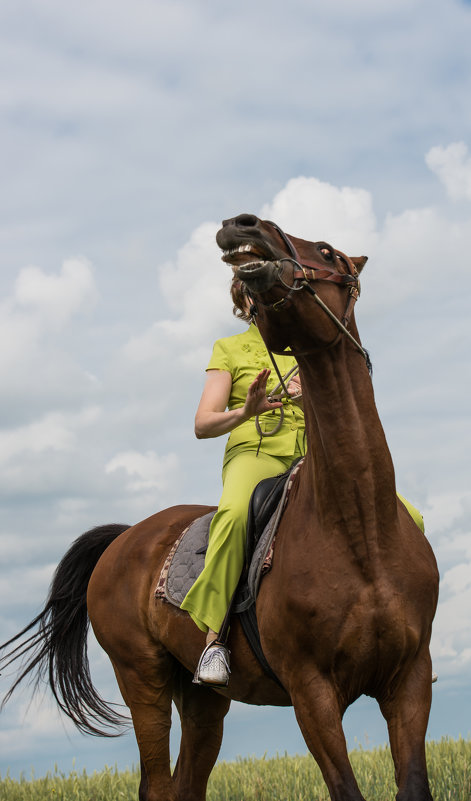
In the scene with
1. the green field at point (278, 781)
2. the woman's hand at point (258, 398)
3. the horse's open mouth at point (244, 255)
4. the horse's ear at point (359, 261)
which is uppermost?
the horse's ear at point (359, 261)

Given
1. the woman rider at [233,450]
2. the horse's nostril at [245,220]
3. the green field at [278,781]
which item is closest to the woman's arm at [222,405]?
the woman rider at [233,450]

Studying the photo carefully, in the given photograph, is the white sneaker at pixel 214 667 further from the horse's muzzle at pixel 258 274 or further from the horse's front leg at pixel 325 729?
the horse's muzzle at pixel 258 274

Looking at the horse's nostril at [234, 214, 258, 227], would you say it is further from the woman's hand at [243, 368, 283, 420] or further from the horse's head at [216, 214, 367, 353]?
the woman's hand at [243, 368, 283, 420]

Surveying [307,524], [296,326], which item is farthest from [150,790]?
[296,326]

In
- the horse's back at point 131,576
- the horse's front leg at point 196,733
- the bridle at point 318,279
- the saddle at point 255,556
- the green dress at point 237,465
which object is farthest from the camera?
the horse's front leg at point 196,733

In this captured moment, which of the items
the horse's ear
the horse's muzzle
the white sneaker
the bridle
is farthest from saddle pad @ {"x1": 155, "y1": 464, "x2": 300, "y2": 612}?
the horse's muzzle

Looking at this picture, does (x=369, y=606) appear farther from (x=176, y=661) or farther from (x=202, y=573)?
(x=176, y=661)

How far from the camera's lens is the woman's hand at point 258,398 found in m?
4.58

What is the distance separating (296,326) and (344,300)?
383mm

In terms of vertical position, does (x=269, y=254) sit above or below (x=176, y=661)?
above

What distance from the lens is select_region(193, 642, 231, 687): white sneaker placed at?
16.0 ft

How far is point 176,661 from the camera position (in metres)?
6.22

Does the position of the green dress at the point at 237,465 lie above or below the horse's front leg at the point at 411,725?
above

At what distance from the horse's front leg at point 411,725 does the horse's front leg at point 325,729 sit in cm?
26
